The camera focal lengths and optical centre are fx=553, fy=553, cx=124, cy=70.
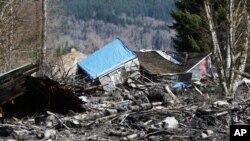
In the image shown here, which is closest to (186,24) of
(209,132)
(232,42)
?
(232,42)

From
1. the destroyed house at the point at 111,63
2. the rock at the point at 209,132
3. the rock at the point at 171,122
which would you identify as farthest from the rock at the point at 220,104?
the destroyed house at the point at 111,63

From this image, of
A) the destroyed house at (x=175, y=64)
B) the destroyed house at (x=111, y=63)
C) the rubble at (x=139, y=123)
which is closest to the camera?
the rubble at (x=139, y=123)

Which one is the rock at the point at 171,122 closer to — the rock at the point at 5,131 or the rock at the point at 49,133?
the rock at the point at 49,133

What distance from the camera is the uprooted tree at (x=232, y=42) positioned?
17898mm

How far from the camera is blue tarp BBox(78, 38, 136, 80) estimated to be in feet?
97.1

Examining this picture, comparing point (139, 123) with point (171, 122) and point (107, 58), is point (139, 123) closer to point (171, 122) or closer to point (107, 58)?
point (171, 122)

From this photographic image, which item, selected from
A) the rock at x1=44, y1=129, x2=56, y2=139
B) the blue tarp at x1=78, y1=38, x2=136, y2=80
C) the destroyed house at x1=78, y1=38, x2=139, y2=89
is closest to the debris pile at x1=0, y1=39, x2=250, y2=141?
the rock at x1=44, y1=129, x2=56, y2=139

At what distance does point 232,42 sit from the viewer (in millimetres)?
18391

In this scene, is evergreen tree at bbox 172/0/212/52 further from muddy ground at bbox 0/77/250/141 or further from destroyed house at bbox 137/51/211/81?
muddy ground at bbox 0/77/250/141

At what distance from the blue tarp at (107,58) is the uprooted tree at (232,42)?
1135 centimetres

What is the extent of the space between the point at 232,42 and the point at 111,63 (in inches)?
500

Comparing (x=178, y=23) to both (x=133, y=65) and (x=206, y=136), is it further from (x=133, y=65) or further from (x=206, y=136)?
(x=206, y=136)

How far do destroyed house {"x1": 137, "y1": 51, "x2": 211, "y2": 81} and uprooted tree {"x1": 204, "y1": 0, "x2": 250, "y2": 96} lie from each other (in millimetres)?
12225

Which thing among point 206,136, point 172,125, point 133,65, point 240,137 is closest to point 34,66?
point 172,125
